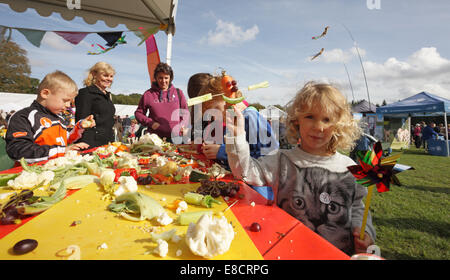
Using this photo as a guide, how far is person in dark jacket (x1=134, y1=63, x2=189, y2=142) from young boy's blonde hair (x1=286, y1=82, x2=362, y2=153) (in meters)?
2.23

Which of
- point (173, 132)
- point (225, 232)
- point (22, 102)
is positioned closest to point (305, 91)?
point (225, 232)

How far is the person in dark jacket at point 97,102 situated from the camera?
11.0 feet

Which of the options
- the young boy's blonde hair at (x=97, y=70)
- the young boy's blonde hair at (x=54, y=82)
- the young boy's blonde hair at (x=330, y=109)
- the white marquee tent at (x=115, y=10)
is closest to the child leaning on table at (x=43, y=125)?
the young boy's blonde hair at (x=54, y=82)

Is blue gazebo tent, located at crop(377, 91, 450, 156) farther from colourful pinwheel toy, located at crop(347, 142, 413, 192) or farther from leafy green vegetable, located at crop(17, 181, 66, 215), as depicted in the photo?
leafy green vegetable, located at crop(17, 181, 66, 215)

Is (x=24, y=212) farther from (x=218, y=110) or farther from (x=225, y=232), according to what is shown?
(x=218, y=110)

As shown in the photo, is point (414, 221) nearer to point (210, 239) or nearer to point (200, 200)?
point (200, 200)

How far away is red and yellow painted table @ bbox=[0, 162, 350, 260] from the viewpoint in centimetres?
74

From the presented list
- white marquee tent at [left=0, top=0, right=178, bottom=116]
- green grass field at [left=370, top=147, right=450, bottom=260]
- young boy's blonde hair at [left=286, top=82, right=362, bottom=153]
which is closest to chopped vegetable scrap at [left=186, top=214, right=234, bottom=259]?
young boy's blonde hair at [left=286, top=82, right=362, bottom=153]

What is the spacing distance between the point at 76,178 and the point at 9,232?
22.2 inches

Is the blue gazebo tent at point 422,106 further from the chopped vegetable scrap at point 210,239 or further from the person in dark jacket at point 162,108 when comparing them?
the chopped vegetable scrap at point 210,239

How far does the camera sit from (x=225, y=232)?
2.37ft

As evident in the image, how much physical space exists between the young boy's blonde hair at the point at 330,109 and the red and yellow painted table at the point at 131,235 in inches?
31.5

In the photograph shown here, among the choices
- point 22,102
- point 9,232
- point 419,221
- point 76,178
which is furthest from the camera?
point 22,102
